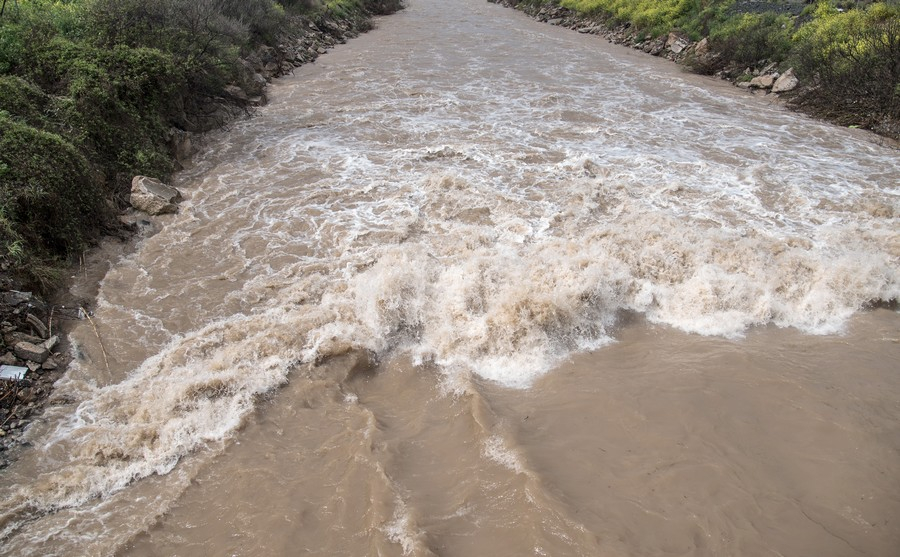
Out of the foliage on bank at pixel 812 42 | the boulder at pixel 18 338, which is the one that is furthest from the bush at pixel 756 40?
the boulder at pixel 18 338

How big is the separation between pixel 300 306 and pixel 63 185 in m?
4.04

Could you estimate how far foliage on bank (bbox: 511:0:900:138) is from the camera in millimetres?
13203

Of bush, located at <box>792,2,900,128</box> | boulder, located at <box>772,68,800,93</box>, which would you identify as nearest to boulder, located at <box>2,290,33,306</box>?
bush, located at <box>792,2,900,128</box>

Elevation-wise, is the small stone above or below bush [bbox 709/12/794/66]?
below

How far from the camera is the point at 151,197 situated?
885 cm

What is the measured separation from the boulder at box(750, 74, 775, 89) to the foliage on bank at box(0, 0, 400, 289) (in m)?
15.0

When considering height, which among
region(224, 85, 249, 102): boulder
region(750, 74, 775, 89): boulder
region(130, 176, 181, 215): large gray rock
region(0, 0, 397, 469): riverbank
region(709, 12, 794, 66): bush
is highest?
region(709, 12, 794, 66): bush

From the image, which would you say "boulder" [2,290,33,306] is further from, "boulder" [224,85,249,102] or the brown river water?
"boulder" [224,85,249,102]

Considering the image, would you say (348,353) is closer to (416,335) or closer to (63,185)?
(416,335)

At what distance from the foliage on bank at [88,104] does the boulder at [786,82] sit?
15.2 m

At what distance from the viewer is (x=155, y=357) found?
5.85m

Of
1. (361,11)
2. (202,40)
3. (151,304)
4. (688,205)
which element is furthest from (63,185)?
(361,11)

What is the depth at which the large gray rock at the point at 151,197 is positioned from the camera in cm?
884

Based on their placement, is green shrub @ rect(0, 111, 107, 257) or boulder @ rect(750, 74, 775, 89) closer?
green shrub @ rect(0, 111, 107, 257)
